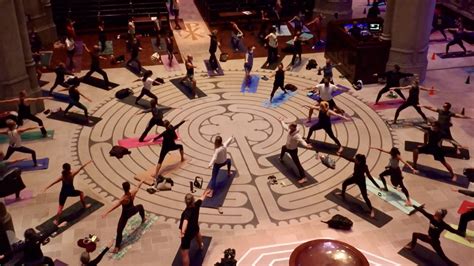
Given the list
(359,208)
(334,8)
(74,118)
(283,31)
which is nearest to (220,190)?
(359,208)

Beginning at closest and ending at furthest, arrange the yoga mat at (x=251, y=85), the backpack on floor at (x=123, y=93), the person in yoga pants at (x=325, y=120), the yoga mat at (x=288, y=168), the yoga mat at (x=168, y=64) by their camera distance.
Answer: the yoga mat at (x=288, y=168) < the person in yoga pants at (x=325, y=120) < the backpack on floor at (x=123, y=93) < the yoga mat at (x=251, y=85) < the yoga mat at (x=168, y=64)

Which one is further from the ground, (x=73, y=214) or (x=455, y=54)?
(x=455, y=54)

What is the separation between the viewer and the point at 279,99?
2181 cm

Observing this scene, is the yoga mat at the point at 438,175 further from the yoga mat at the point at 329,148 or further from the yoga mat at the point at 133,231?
the yoga mat at the point at 133,231

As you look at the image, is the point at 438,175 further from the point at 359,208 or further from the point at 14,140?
the point at 14,140

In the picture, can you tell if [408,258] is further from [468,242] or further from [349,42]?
[349,42]

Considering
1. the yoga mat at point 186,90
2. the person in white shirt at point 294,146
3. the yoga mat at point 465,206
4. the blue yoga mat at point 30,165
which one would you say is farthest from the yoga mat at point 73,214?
the yoga mat at point 465,206

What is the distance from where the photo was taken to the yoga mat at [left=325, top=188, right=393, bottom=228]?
1494 cm

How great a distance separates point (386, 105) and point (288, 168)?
6.09 meters

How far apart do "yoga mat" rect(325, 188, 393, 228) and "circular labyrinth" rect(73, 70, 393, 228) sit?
25 cm

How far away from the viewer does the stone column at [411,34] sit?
21.7 metres

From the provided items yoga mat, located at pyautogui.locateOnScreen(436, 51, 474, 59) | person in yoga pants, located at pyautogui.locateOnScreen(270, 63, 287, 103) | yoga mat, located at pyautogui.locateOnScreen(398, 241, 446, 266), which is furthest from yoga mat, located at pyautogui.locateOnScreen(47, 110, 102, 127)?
yoga mat, located at pyautogui.locateOnScreen(436, 51, 474, 59)

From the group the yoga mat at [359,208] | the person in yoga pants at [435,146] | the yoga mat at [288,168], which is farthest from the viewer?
the yoga mat at [288,168]

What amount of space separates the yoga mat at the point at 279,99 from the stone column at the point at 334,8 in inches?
364
